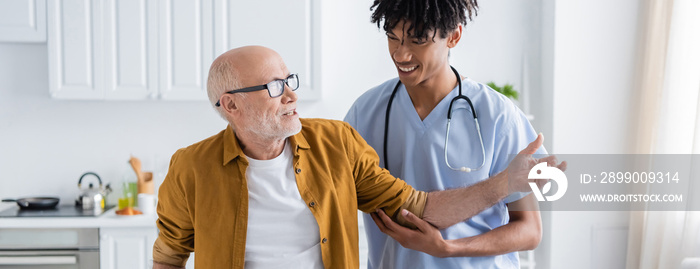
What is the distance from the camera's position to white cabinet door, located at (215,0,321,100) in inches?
125

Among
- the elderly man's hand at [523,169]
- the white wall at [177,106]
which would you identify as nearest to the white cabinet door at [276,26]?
the white wall at [177,106]

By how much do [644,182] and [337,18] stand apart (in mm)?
1998

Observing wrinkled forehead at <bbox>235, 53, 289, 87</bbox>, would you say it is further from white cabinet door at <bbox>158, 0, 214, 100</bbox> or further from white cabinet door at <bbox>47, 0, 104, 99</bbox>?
white cabinet door at <bbox>47, 0, 104, 99</bbox>

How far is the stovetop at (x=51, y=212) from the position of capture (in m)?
3.08

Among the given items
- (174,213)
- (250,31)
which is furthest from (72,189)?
(174,213)

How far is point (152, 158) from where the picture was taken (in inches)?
143

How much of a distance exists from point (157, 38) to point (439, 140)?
210 cm

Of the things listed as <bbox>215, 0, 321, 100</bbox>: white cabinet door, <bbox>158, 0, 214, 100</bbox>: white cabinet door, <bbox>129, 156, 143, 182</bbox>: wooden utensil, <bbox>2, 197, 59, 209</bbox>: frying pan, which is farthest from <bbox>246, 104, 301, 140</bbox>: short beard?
<bbox>2, 197, 59, 209</bbox>: frying pan

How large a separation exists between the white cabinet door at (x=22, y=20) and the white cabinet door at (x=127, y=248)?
1143mm

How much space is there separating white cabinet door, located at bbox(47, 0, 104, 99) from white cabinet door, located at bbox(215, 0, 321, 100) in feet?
2.17

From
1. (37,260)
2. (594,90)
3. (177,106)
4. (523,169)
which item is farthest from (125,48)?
(594,90)

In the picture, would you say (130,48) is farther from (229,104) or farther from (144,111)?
(229,104)

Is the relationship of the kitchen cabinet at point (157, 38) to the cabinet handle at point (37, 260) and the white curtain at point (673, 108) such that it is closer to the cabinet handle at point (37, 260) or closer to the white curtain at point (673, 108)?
the cabinet handle at point (37, 260)

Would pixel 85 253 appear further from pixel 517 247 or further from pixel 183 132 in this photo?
pixel 517 247
